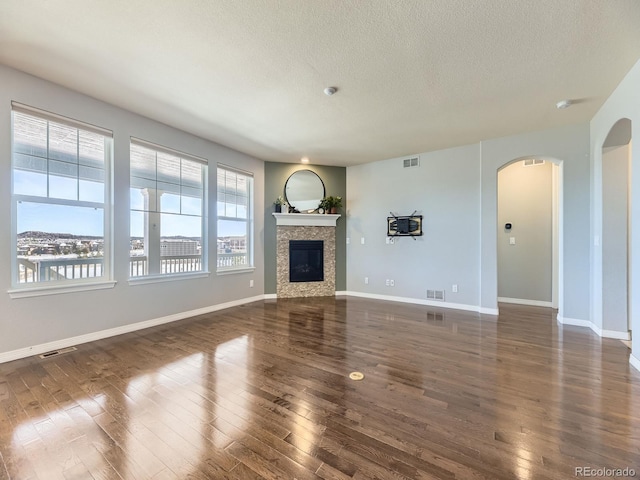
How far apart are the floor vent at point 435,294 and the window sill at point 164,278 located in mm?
3958

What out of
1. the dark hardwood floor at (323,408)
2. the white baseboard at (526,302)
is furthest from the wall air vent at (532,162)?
the dark hardwood floor at (323,408)

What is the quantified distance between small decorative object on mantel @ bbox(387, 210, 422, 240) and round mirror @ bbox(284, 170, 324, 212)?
62.5 inches

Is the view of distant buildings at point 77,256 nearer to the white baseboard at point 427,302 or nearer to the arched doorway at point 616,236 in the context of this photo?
the white baseboard at point 427,302

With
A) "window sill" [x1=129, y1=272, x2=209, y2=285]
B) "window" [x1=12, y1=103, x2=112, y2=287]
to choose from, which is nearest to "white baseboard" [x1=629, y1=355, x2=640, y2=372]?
"window sill" [x1=129, y1=272, x2=209, y2=285]

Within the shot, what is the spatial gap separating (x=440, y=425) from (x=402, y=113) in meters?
3.31

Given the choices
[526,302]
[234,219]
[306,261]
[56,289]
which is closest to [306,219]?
[306,261]

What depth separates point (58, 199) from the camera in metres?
2.98

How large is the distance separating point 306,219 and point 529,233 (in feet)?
13.8

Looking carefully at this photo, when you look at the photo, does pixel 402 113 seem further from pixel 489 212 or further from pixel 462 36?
pixel 489 212

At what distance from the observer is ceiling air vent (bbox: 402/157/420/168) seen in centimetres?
517

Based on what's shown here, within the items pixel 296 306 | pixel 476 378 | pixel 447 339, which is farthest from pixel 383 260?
pixel 476 378

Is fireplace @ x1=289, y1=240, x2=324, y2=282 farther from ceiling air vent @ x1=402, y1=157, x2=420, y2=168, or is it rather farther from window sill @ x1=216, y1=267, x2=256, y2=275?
ceiling air vent @ x1=402, y1=157, x2=420, y2=168

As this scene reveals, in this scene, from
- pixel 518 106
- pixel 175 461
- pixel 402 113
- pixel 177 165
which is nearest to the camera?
pixel 175 461

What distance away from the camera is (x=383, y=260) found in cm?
554
